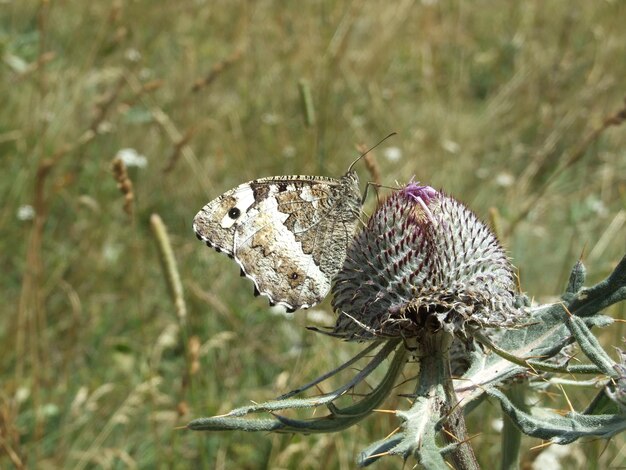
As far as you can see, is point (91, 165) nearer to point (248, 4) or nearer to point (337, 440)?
point (248, 4)

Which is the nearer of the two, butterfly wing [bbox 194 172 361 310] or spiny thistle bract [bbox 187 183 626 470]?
spiny thistle bract [bbox 187 183 626 470]

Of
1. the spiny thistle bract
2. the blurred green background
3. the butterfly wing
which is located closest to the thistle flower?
the spiny thistle bract

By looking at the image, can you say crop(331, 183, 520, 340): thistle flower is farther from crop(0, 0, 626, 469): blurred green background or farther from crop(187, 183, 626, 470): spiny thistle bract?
crop(0, 0, 626, 469): blurred green background

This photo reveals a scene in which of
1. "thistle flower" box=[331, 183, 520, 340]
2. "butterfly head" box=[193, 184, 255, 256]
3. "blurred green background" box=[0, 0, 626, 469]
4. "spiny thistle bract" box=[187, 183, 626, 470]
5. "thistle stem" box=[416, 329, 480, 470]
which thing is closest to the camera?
"spiny thistle bract" box=[187, 183, 626, 470]

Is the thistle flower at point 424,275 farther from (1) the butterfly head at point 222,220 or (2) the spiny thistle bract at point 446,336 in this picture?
(1) the butterfly head at point 222,220

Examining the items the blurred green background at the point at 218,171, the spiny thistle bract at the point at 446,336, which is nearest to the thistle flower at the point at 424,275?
the spiny thistle bract at the point at 446,336

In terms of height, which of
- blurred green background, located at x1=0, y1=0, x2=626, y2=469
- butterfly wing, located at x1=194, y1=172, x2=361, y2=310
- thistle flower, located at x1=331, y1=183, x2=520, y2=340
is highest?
blurred green background, located at x1=0, y1=0, x2=626, y2=469
